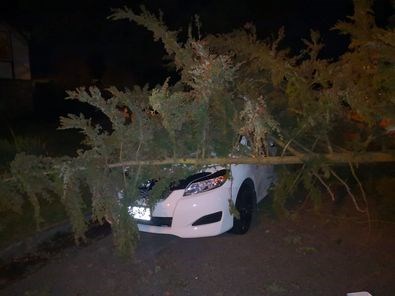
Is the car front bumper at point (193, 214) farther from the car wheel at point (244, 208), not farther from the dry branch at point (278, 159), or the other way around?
the dry branch at point (278, 159)

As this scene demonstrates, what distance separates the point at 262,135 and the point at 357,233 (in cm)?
252

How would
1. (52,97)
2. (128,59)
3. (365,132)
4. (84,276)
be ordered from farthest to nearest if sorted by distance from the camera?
(52,97) < (128,59) < (365,132) < (84,276)

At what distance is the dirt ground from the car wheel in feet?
0.45

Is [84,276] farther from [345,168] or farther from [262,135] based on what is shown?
[345,168]

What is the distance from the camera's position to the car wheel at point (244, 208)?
18.0ft

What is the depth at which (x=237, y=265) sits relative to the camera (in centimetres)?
480

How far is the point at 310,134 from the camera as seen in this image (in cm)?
473

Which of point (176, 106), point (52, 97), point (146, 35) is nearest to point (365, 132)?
point (176, 106)

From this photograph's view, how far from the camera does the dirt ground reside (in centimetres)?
434

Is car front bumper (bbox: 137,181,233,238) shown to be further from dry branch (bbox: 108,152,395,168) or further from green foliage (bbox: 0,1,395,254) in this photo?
dry branch (bbox: 108,152,395,168)

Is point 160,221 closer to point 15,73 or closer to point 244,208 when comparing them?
point 244,208

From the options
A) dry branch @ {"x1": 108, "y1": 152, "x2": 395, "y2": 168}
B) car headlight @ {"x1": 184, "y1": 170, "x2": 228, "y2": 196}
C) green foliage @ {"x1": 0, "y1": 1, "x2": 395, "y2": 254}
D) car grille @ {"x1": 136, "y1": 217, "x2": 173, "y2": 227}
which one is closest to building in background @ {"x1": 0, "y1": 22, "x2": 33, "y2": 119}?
car grille @ {"x1": 136, "y1": 217, "x2": 173, "y2": 227}

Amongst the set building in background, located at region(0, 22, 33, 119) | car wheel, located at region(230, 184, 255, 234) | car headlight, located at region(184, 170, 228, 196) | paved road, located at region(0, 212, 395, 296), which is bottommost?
paved road, located at region(0, 212, 395, 296)

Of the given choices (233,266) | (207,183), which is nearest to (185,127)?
(207,183)
